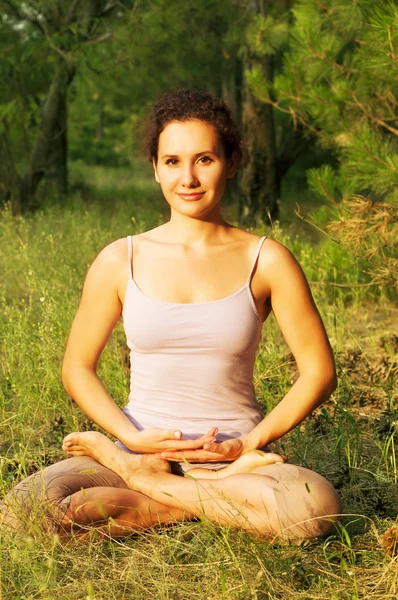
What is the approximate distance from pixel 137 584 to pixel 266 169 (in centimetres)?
717

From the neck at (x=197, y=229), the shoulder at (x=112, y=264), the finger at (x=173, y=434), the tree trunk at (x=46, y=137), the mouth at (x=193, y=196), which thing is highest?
the mouth at (x=193, y=196)

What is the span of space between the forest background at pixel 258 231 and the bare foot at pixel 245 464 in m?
0.14

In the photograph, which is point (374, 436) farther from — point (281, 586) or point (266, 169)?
point (266, 169)

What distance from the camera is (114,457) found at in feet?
8.90

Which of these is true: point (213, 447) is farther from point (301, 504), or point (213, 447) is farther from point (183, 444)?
point (301, 504)

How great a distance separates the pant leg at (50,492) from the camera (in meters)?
2.55

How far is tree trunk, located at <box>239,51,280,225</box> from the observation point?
9086 mm

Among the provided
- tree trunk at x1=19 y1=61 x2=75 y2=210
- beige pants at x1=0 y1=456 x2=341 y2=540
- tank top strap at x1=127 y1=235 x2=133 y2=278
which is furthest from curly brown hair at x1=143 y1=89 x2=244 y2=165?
tree trunk at x1=19 y1=61 x2=75 y2=210

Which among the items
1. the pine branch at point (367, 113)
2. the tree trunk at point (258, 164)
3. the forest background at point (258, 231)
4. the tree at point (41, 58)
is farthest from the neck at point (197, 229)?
the tree at point (41, 58)

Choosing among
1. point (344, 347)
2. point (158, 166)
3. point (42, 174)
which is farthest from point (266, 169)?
point (158, 166)

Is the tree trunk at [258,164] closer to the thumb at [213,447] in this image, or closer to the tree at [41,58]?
the tree at [41,58]

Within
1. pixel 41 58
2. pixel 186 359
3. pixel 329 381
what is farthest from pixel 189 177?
pixel 41 58

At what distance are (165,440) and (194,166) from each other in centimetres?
81

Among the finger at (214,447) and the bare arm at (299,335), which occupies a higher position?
the bare arm at (299,335)
